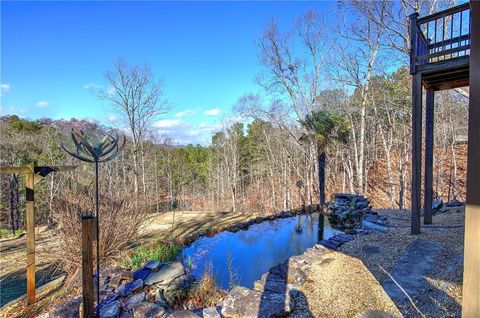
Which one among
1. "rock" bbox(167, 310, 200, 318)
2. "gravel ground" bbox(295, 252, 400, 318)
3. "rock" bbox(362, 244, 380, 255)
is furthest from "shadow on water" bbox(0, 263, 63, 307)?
"rock" bbox(362, 244, 380, 255)

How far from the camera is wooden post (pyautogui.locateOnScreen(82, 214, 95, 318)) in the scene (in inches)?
73.0

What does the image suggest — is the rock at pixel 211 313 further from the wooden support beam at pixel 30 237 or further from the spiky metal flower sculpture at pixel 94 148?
the wooden support beam at pixel 30 237

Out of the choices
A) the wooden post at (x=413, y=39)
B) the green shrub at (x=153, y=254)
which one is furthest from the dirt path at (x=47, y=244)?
the wooden post at (x=413, y=39)

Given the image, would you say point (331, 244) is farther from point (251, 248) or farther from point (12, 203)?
point (12, 203)

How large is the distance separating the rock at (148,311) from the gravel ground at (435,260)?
213 centimetres

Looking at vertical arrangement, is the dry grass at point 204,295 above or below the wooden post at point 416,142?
below

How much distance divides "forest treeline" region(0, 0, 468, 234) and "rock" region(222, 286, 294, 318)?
6.13m

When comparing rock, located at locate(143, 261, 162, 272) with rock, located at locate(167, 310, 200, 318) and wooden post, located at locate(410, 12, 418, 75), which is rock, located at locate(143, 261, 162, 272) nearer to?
rock, located at locate(167, 310, 200, 318)

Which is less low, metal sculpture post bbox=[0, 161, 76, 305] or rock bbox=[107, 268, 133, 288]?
metal sculpture post bbox=[0, 161, 76, 305]

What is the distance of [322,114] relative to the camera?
33.9 feet

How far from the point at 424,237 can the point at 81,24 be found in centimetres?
722

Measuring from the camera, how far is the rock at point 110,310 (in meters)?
2.49

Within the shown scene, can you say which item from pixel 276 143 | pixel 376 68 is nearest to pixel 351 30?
pixel 376 68

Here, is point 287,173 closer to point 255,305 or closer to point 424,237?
point 424,237
